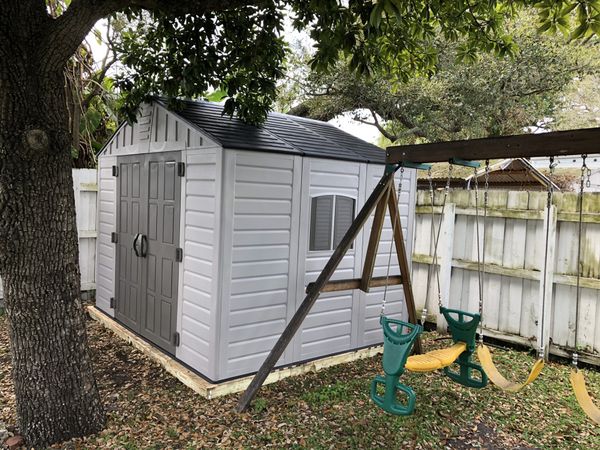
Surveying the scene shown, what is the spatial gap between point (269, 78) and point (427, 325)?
368cm

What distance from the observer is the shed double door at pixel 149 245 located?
4.41m

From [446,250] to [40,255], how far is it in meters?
4.37

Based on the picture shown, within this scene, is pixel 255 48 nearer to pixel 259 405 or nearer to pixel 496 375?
pixel 259 405

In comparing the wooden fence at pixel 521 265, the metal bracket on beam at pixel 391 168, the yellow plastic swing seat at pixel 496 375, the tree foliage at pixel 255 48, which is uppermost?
the tree foliage at pixel 255 48

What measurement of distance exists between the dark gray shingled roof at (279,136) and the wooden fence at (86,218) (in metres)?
2.52

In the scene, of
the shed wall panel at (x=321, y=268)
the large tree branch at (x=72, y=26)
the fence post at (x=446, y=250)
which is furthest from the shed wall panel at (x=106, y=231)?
the fence post at (x=446, y=250)

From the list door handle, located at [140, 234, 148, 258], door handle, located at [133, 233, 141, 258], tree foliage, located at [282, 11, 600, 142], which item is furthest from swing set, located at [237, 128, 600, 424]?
tree foliage, located at [282, 11, 600, 142]

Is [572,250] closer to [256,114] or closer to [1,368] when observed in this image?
[256,114]

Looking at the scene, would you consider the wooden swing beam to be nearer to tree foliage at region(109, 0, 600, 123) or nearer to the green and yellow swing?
the green and yellow swing

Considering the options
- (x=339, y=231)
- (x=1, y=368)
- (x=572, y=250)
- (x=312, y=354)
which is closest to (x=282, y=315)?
(x=312, y=354)

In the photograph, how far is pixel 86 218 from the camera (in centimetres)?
652

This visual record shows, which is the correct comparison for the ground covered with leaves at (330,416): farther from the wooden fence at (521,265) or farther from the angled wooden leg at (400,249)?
the angled wooden leg at (400,249)

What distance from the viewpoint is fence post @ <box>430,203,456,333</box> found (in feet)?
18.2

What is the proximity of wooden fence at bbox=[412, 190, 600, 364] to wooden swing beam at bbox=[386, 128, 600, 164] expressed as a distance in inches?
47.2
